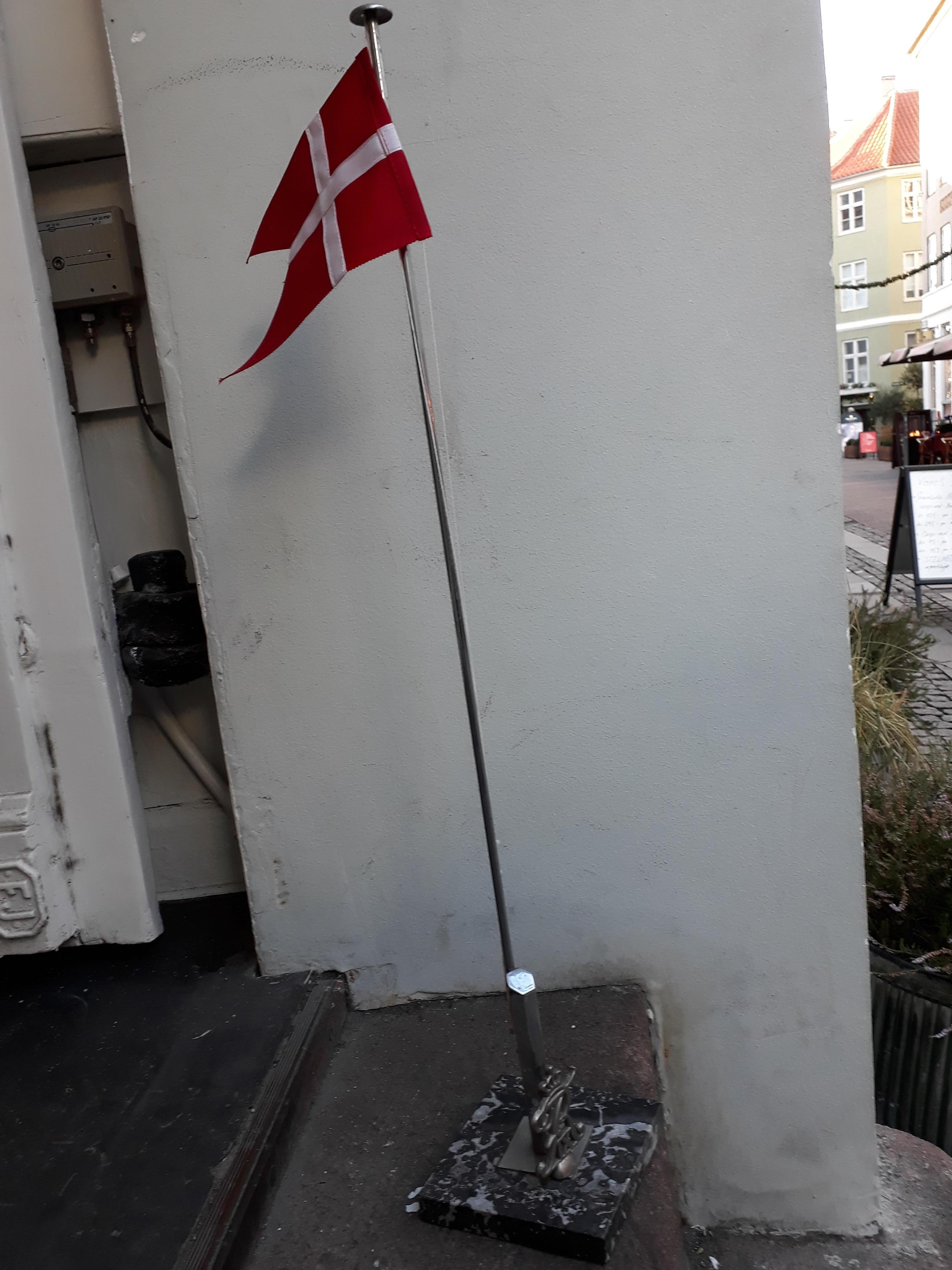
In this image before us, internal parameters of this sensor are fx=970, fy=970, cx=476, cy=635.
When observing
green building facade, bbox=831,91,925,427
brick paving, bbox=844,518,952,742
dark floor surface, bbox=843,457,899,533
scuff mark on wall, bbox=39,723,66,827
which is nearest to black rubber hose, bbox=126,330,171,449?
scuff mark on wall, bbox=39,723,66,827

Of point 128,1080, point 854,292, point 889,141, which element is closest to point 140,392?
point 128,1080

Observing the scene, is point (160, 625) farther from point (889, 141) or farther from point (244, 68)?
point (889, 141)

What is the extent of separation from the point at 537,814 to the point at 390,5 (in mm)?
1681

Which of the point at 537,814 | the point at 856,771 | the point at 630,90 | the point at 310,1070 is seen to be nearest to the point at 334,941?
the point at 310,1070

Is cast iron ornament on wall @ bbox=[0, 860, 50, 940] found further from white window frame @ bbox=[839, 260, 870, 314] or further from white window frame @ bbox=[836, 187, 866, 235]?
white window frame @ bbox=[836, 187, 866, 235]

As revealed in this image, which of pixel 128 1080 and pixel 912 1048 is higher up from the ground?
pixel 128 1080

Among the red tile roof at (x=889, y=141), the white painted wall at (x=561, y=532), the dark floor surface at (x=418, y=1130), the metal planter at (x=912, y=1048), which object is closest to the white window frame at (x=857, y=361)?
the red tile roof at (x=889, y=141)

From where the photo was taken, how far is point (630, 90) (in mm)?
1910

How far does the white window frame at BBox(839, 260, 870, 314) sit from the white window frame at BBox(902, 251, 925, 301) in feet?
5.15

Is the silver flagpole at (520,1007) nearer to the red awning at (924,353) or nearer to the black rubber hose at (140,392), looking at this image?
the black rubber hose at (140,392)

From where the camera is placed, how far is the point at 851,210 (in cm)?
4556

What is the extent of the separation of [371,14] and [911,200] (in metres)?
49.9

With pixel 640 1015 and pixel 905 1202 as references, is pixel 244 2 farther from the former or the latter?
pixel 905 1202

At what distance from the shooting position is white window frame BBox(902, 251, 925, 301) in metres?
43.2
